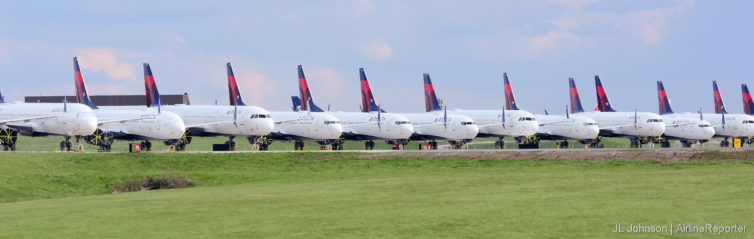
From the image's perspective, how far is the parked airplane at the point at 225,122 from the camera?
103m

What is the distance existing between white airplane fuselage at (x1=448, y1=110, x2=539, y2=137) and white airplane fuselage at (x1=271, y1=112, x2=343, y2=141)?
68.8 feet

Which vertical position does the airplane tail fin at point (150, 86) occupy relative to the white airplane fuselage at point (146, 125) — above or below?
above

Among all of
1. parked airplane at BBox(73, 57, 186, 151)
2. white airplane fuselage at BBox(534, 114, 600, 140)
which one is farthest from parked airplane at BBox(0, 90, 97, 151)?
white airplane fuselage at BBox(534, 114, 600, 140)

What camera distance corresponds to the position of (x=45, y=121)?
3617 inches

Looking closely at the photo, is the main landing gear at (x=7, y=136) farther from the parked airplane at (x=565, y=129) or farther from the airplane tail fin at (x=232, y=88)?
the parked airplane at (x=565, y=129)

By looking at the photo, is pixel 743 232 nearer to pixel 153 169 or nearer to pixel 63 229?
pixel 63 229

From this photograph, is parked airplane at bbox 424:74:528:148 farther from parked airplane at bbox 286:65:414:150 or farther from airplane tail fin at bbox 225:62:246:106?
airplane tail fin at bbox 225:62:246:106

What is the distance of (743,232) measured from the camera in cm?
2559

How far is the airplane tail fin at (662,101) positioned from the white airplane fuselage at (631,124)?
20311 mm

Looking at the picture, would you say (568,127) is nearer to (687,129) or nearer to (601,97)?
(687,129)

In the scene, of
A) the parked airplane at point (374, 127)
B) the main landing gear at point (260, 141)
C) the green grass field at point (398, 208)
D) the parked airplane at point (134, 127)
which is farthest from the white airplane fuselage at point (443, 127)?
the green grass field at point (398, 208)

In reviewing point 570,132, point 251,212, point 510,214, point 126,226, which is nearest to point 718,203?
point 510,214

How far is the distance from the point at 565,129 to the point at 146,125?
5466 centimetres

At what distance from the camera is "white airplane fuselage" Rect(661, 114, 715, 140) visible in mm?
132500
